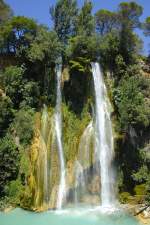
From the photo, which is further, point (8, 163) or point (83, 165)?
point (83, 165)

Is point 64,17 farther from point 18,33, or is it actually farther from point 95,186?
point 95,186

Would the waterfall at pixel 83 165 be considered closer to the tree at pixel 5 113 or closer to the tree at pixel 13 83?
the tree at pixel 5 113

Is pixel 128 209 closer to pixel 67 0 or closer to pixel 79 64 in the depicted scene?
pixel 79 64

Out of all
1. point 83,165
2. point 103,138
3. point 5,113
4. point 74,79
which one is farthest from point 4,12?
point 83,165

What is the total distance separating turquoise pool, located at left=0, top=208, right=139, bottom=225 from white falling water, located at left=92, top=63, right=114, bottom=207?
7.04 ft

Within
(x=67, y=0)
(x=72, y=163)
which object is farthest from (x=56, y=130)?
(x=67, y=0)

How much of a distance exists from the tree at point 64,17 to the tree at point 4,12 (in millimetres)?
3083

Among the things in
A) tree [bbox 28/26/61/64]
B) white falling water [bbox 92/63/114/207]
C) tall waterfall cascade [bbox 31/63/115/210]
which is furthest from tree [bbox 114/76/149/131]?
tree [bbox 28/26/61/64]

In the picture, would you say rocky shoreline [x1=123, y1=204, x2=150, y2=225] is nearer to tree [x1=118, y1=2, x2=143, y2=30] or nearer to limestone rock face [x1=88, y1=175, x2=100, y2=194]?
limestone rock face [x1=88, y1=175, x2=100, y2=194]

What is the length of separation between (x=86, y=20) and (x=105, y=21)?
1.77 m

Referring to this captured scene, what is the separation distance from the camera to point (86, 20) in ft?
101

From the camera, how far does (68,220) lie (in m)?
22.0

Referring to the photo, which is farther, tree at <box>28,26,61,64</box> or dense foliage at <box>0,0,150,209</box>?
tree at <box>28,26,61,64</box>

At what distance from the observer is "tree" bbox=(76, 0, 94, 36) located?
30345mm
